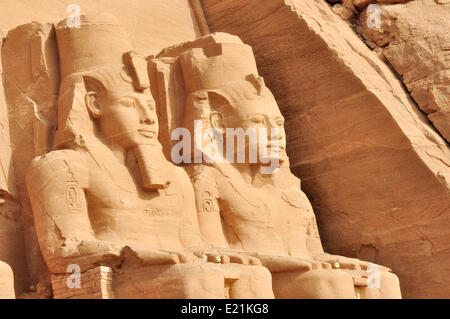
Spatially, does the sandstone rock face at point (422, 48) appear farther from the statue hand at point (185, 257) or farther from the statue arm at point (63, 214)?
the statue arm at point (63, 214)

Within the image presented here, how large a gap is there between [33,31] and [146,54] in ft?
6.34

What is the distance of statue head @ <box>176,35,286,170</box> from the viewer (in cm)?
946

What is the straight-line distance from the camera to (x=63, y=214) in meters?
7.66

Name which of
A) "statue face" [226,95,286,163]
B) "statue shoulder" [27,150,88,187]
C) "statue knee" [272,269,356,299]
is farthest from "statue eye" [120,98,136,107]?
"statue knee" [272,269,356,299]

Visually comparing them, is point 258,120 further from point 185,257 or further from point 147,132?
point 185,257

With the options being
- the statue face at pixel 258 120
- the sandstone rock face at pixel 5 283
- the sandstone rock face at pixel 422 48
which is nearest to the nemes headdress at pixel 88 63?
the statue face at pixel 258 120

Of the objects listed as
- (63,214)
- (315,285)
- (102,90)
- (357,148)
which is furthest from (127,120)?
(357,148)

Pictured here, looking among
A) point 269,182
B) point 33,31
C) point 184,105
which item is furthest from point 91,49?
point 269,182

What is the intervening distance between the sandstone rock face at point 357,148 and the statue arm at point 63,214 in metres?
3.38

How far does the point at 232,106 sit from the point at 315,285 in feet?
7.25

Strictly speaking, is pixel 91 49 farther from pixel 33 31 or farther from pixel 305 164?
pixel 305 164

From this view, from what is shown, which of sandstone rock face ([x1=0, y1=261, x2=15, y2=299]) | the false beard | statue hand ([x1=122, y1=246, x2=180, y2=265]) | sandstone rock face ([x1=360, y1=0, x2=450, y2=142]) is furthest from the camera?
sandstone rock face ([x1=360, y1=0, x2=450, y2=142])

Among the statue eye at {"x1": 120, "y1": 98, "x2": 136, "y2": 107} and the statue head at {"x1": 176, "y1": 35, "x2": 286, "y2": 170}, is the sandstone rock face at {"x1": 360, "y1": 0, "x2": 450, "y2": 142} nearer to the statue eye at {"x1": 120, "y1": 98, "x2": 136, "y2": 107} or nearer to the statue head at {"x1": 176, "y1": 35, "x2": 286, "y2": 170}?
the statue head at {"x1": 176, "y1": 35, "x2": 286, "y2": 170}

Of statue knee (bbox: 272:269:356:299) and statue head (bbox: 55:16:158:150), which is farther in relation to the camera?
statue head (bbox: 55:16:158:150)
